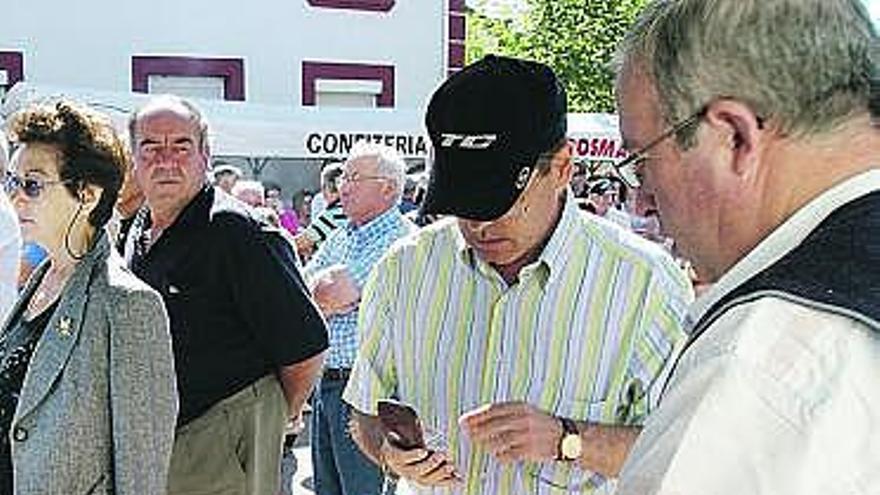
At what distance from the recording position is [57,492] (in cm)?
259

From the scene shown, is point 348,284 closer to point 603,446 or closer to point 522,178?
point 522,178

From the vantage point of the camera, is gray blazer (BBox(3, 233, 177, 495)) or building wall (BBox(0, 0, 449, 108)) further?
building wall (BBox(0, 0, 449, 108))

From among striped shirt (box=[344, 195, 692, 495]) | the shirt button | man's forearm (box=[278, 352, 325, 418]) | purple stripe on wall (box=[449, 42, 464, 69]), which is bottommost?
man's forearm (box=[278, 352, 325, 418])

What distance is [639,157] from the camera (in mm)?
1341

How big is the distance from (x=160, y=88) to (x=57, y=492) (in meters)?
11.8

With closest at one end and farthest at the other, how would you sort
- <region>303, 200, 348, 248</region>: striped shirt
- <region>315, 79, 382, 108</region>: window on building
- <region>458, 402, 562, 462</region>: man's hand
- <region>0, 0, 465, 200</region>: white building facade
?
<region>458, 402, 562, 462</region>: man's hand, <region>303, 200, 348, 248</region>: striped shirt, <region>0, 0, 465, 200</region>: white building facade, <region>315, 79, 382, 108</region>: window on building

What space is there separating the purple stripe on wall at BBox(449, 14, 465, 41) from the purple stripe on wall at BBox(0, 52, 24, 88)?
198 inches

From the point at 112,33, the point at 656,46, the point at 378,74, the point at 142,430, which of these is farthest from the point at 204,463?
the point at 378,74

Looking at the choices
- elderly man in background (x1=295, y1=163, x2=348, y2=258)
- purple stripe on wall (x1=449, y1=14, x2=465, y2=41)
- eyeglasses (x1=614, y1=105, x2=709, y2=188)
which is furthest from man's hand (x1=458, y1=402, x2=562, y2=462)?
purple stripe on wall (x1=449, y1=14, x2=465, y2=41)

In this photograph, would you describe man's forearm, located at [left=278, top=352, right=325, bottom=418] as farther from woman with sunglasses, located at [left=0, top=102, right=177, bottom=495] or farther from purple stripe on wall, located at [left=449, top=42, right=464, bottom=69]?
purple stripe on wall, located at [left=449, top=42, right=464, bottom=69]

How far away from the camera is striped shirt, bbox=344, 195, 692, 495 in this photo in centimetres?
228

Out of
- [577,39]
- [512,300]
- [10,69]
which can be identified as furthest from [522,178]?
[577,39]

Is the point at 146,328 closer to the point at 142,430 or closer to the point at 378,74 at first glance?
the point at 142,430

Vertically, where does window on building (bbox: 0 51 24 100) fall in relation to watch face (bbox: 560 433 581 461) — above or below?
above
